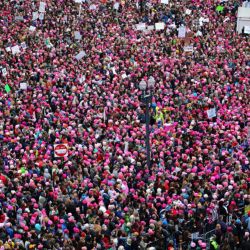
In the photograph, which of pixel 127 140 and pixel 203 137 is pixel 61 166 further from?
pixel 203 137

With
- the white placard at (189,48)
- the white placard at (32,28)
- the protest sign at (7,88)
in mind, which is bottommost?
the protest sign at (7,88)

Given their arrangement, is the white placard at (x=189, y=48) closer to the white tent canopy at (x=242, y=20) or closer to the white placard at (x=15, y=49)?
the white tent canopy at (x=242, y=20)

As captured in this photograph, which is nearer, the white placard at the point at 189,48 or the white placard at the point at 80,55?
the white placard at the point at 80,55

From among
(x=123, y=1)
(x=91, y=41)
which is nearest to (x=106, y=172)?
(x=91, y=41)

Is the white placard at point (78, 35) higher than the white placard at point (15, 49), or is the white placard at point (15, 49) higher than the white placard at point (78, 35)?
the white placard at point (78, 35)

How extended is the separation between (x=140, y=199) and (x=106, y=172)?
6.17ft

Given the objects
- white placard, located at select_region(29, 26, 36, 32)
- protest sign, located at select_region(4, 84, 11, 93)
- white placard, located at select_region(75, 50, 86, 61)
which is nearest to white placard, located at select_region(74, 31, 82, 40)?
white placard, located at select_region(75, 50, 86, 61)

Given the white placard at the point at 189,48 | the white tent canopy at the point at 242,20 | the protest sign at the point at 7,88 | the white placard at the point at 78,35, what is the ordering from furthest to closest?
1. the white tent canopy at the point at 242,20
2. the white placard at the point at 78,35
3. the white placard at the point at 189,48
4. the protest sign at the point at 7,88

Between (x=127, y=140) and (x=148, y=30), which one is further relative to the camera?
(x=148, y=30)

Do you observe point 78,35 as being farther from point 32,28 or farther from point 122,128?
point 122,128

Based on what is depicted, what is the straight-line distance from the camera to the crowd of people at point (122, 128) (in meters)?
18.3

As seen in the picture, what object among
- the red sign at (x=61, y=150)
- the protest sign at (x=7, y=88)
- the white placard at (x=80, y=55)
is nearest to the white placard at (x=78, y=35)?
the white placard at (x=80, y=55)

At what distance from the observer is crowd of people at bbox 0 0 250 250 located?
18281 millimetres

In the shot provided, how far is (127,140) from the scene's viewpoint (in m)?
22.6
